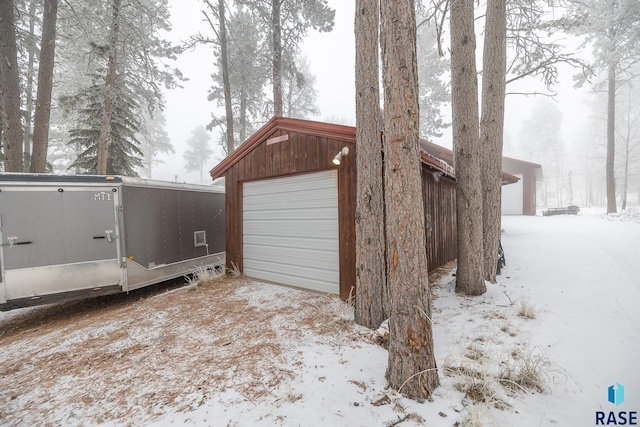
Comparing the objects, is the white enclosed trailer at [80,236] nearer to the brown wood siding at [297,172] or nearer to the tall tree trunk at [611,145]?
the brown wood siding at [297,172]

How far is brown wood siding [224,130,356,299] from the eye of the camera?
4.82 metres

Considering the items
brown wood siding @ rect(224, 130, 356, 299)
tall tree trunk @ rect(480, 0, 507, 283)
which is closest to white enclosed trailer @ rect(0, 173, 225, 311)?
brown wood siding @ rect(224, 130, 356, 299)

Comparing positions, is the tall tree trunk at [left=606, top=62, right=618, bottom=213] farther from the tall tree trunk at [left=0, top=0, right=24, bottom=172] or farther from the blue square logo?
the tall tree trunk at [left=0, top=0, right=24, bottom=172]

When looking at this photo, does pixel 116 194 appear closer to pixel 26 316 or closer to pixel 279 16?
pixel 26 316

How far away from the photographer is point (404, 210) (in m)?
2.51

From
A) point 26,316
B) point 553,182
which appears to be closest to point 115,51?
point 26,316

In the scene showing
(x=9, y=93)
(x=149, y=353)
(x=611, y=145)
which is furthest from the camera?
(x=611, y=145)

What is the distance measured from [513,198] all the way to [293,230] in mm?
22537

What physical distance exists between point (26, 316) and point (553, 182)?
2796 inches

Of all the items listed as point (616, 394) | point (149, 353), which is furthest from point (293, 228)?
point (616, 394)

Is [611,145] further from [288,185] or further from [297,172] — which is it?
[288,185]

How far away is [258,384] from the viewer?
262cm

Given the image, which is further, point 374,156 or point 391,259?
point 374,156

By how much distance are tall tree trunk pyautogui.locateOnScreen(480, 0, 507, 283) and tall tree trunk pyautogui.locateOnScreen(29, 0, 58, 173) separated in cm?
1141
